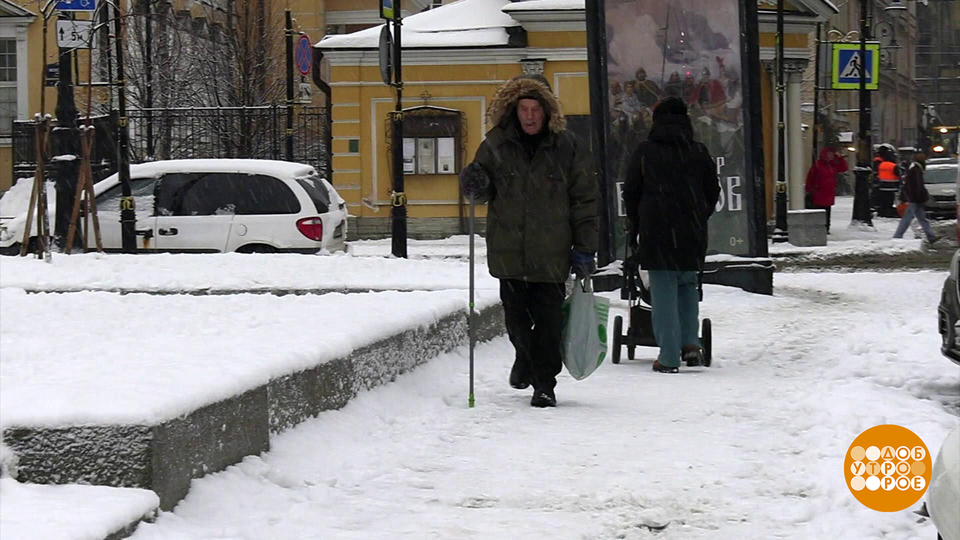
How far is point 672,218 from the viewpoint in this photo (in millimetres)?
9688

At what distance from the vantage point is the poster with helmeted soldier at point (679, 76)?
14305 mm

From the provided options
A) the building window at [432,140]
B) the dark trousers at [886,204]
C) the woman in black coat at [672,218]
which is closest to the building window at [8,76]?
the building window at [432,140]

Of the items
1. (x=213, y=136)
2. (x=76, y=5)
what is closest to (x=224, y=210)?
(x=76, y=5)

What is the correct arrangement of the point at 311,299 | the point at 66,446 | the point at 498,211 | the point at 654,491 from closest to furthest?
1. the point at 66,446
2. the point at 654,491
3. the point at 498,211
4. the point at 311,299

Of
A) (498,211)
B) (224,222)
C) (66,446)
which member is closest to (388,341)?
(498,211)

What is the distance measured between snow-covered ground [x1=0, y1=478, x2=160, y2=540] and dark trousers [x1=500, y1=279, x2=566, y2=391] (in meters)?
3.59

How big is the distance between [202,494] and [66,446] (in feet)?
2.08

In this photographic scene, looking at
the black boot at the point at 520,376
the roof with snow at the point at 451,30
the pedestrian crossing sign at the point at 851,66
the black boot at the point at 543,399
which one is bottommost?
the black boot at the point at 543,399

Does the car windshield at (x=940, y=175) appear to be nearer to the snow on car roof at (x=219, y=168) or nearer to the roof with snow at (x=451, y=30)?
the roof with snow at (x=451, y=30)

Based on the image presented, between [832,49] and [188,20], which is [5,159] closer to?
[188,20]

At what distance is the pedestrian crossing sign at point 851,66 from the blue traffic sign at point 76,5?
57.0 feet

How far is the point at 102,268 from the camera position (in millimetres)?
12711

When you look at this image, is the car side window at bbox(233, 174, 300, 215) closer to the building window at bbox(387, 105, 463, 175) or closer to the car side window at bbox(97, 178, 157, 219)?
the car side window at bbox(97, 178, 157, 219)

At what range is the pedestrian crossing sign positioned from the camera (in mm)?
29312
